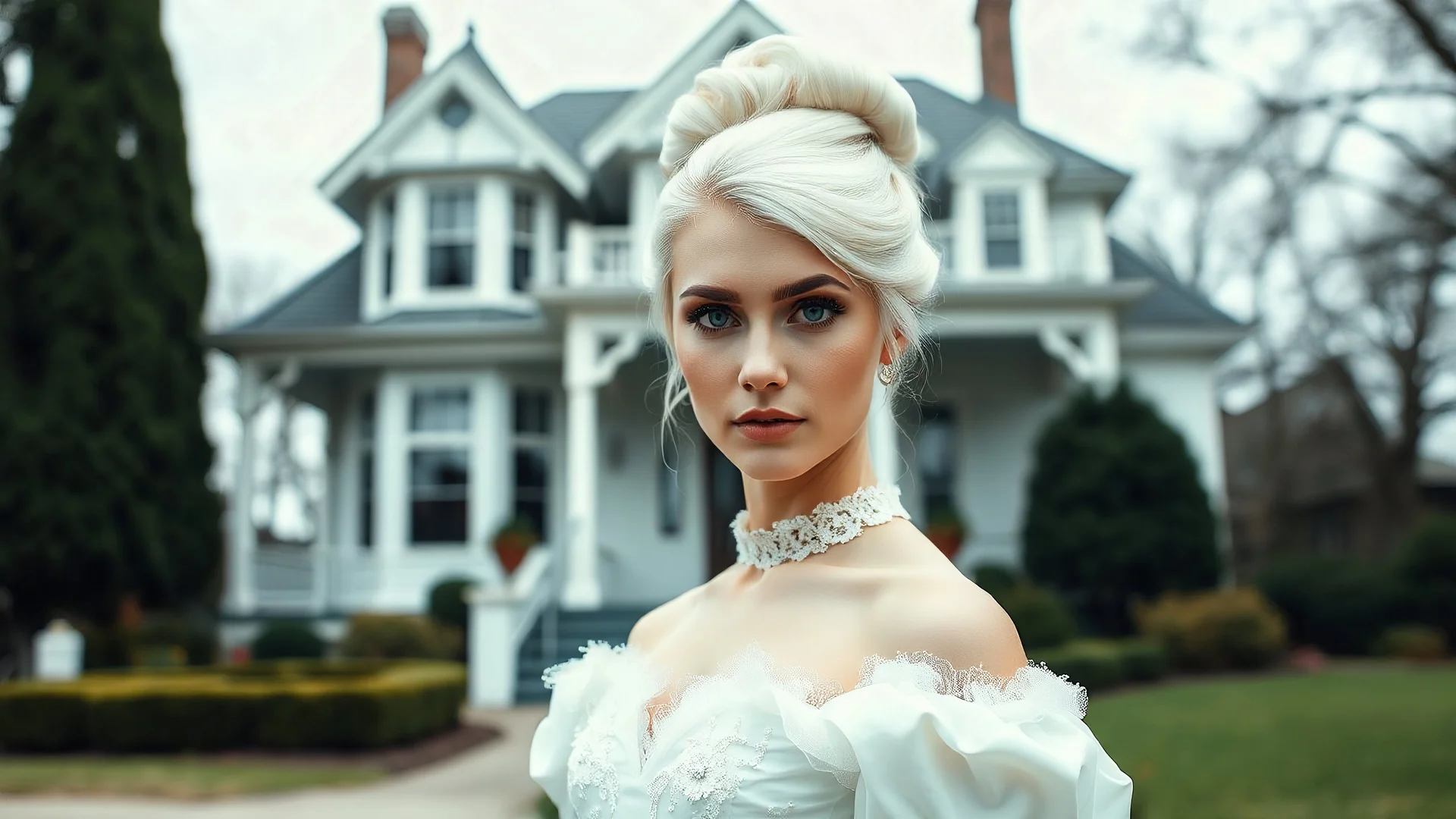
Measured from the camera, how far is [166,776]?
784 centimetres

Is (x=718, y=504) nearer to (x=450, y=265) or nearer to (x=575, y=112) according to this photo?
(x=450, y=265)

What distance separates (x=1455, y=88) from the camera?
6.77 m

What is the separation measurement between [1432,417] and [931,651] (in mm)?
27491

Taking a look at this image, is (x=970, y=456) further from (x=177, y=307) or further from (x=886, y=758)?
(x=886, y=758)

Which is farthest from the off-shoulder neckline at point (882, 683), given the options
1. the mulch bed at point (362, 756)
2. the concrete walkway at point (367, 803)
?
the mulch bed at point (362, 756)

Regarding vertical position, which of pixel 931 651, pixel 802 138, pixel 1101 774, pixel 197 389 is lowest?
pixel 1101 774

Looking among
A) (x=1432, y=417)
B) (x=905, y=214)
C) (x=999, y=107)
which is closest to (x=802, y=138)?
(x=905, y=214)

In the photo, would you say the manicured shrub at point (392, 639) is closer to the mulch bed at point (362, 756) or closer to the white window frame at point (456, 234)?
the mulch bed at point (362, 756)

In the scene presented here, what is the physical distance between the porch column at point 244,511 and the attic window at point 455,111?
4100 mm

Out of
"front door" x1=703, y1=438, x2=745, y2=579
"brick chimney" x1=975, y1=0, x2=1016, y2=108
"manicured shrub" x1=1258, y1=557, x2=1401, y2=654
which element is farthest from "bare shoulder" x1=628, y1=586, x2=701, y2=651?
"brick chimney" x1=975, y1=0, x2=1016, y2=108

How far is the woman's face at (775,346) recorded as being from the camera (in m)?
1.45

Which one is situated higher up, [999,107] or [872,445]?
[999,107]

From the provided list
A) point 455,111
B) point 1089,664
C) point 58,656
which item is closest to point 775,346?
point 1089,664

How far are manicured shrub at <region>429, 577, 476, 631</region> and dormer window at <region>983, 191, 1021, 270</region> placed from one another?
25.0 feet
